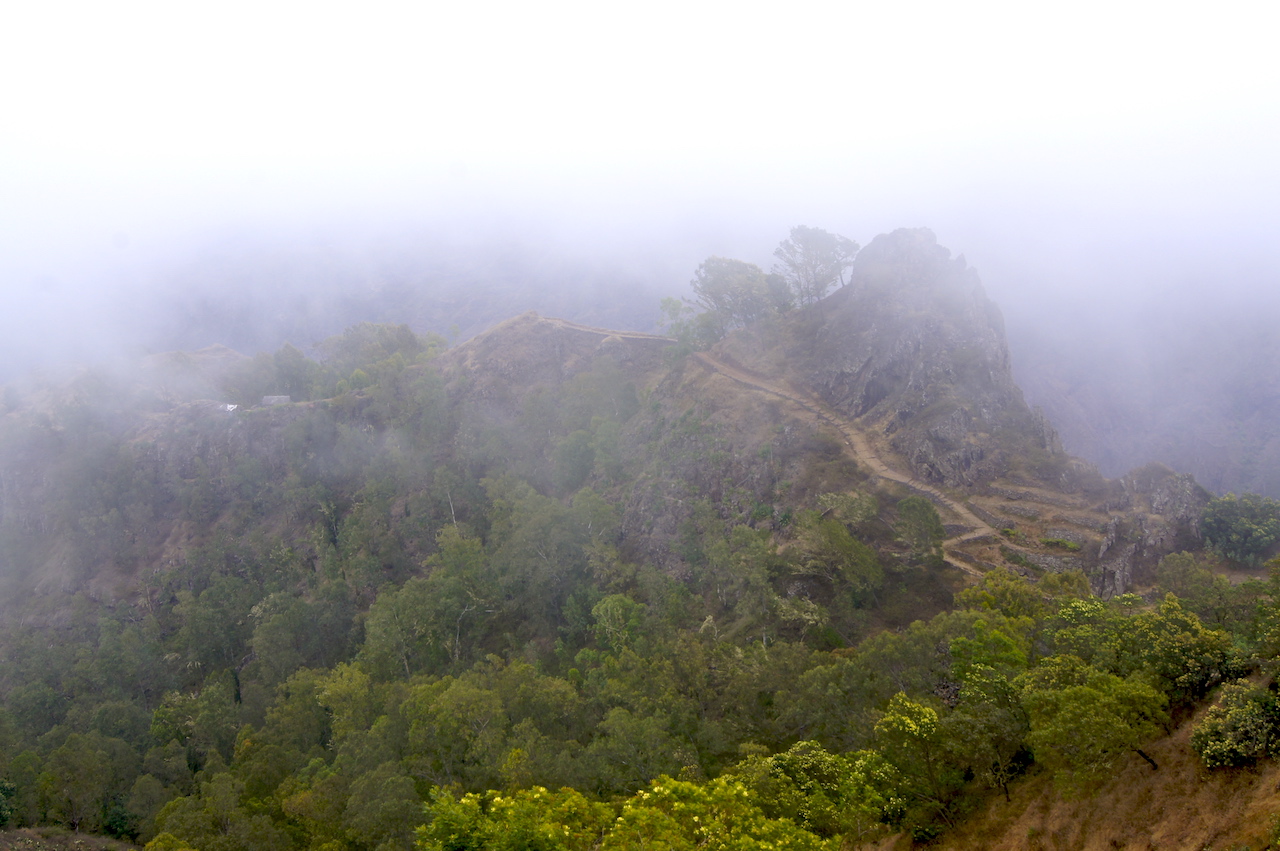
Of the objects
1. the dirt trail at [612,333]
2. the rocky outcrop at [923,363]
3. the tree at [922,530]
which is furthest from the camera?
the dirt trail at [612,333]

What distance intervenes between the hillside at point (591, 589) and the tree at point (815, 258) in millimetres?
6208

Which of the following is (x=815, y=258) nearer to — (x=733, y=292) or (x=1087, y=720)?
(x=733, y=292)

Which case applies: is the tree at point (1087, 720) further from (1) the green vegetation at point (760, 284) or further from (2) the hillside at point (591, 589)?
(1) the green vegetation at point (760, 284)

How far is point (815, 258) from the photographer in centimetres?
8738

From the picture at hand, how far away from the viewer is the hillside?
79.4ft

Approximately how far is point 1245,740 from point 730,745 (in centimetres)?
2145

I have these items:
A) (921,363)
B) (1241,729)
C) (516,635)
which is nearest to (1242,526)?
(921,363)

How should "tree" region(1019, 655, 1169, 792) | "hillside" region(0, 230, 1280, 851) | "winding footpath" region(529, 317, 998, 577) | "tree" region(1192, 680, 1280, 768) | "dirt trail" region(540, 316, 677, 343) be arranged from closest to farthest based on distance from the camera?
"tree" region(1192, 680, 1280, 768) < "tree" region(1019, 655, 1169, 792) < "hillside" region(0, 230, 1280, 851) < "winding footpath" region(529, 317, 998, 577) < "dirt trail" region(540, 316, 677, 343)

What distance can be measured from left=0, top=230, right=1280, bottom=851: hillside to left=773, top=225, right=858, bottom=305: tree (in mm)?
6208

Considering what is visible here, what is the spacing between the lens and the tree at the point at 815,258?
8712 cm

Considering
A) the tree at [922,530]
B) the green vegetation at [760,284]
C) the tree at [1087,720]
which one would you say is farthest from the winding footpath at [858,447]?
the tree at [1087,720]

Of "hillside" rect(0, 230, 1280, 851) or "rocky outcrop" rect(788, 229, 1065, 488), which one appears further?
"rocky outcrop" rect(788, 229, 1065, 488)

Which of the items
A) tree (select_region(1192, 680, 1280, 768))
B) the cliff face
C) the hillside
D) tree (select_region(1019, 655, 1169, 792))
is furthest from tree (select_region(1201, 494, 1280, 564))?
tree (select_region(1192, 680, 1280, 768))

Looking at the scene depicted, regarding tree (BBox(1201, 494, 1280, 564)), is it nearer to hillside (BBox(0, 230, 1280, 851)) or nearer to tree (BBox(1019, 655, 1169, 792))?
hillside (BBox(0, 230, 1280, 851))
